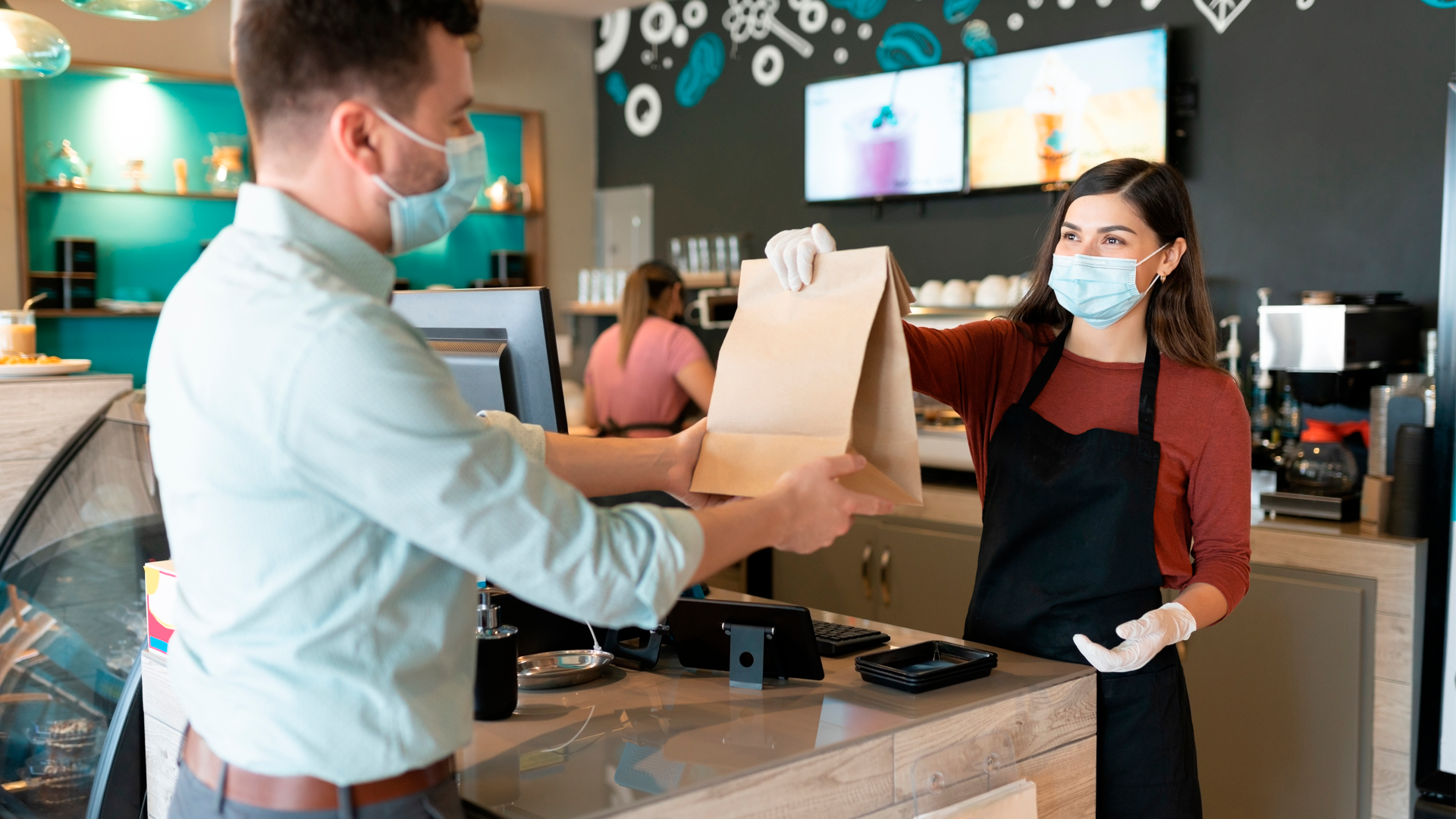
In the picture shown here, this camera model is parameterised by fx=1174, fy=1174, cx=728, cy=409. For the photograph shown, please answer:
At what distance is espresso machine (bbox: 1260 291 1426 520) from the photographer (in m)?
3.11

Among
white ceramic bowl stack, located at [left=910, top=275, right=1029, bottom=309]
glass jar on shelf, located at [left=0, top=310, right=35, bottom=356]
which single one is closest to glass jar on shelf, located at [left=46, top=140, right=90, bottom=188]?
glass jar on shelf, located at [left=0, top=310, right=35, bottom=356]

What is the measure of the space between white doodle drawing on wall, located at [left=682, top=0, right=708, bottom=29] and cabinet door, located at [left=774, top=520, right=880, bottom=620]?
9.26ft

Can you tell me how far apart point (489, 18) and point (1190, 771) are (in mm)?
5248

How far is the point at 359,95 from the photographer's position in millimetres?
979

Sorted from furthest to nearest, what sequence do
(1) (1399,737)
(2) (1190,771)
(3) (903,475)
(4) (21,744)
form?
(1) (1399,737) → (4) (21,744) → (2) (1190,771) → (3) (903,475)

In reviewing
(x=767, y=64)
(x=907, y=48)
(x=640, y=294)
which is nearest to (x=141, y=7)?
(x=640, y=294)

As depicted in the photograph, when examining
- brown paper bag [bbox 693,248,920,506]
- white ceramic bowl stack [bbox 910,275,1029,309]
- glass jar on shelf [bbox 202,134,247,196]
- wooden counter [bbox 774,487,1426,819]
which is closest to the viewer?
brown paper bag [bbox 693,248,920,506]

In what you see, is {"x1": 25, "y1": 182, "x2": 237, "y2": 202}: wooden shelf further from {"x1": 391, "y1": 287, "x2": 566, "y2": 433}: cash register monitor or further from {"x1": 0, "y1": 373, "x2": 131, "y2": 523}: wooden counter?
{"x1": 391, "y1": 287, "x2": 566, "y2": 433}: cash register monitor

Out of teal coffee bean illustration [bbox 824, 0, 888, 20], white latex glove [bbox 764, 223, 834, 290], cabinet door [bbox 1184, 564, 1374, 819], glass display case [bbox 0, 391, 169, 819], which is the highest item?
teal coffee bean illustration [bbox 824, 0, 888, 20]

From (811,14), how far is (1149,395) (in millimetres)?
3790

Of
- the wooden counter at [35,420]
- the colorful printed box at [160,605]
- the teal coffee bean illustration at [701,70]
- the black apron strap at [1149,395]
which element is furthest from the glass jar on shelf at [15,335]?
the teal coffee bean illustration at [701,70]

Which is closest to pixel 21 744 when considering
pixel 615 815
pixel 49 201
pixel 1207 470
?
pixel 615 815

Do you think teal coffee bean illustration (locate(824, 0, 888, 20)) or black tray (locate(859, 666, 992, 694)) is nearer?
→ black tray (locate(859, 666, 992, 694))

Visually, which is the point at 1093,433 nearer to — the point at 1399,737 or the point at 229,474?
the point at 229,474
